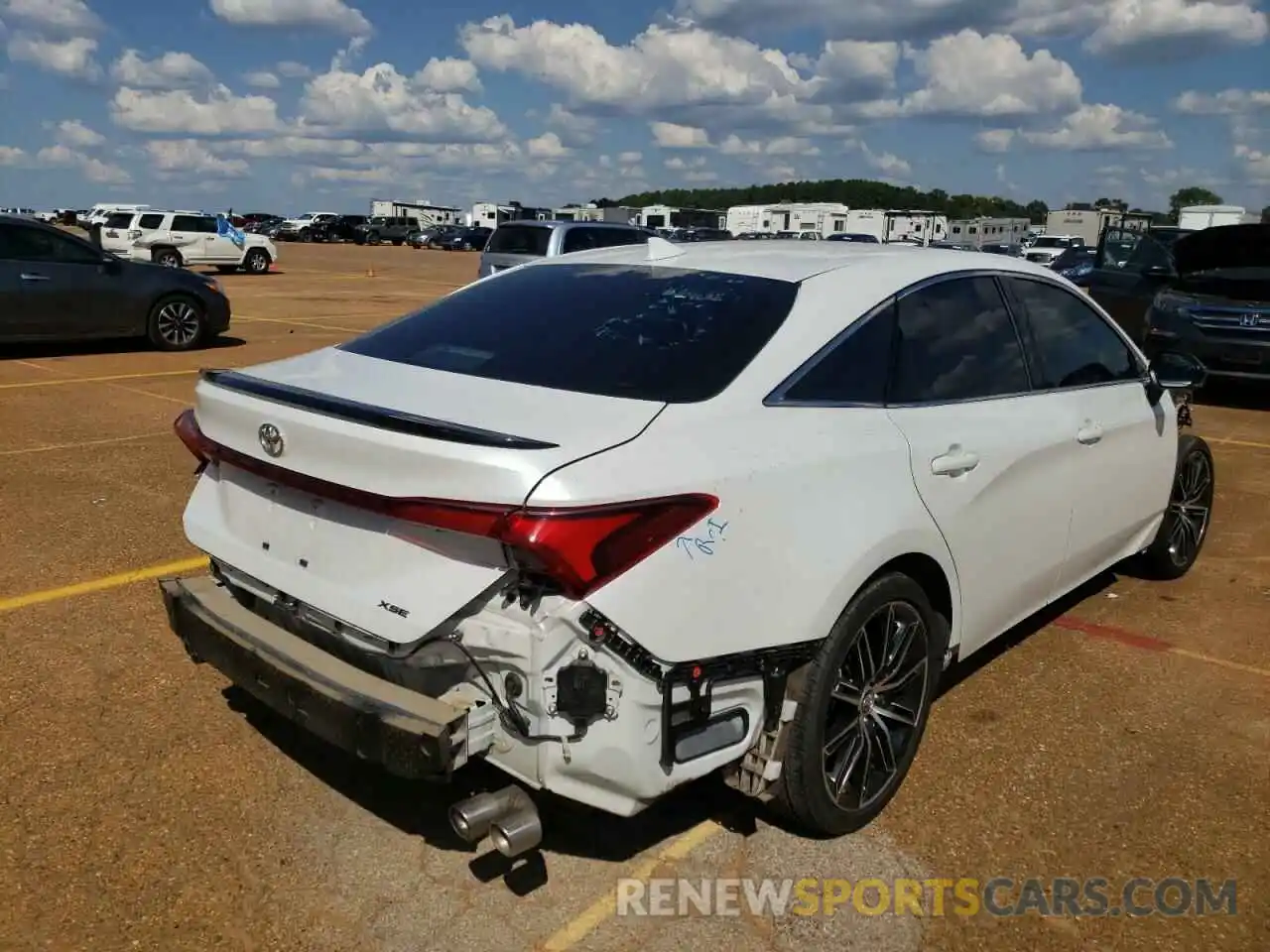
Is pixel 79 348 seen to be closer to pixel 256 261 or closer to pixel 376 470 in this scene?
pixel 376 470

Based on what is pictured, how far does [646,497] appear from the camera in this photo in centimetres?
240

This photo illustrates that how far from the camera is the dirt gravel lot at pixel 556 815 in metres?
2.68

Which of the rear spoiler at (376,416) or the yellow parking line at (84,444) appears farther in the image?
the yellow parking line at (84,444)

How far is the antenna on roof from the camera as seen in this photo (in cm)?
378

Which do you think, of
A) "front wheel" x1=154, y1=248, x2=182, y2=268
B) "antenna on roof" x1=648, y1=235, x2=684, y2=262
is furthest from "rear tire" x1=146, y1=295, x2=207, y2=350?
"front wheel" x1=154, y1=248, x2=182, y2=268

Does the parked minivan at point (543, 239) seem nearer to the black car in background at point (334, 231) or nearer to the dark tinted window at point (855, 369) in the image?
the dark tinted window at point (855, 369)

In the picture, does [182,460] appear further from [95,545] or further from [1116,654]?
[1116,654]

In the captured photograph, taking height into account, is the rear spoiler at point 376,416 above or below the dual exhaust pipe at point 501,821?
above

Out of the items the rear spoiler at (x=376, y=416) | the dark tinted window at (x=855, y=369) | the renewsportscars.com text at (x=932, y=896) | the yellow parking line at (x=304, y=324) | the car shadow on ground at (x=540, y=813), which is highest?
the dark tinted window at (x=855, y=369)

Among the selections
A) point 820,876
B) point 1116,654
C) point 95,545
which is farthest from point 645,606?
point 95,545

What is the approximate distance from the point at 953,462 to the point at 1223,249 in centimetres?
1012

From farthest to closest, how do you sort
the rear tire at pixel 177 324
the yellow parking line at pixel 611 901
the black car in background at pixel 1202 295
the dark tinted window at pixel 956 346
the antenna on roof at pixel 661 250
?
the rear tire at pixel 177 324 < the black car in background at pixel 1202 295 < the antenna on roof at pixel 661 250 < the dark tinted window at pixel 956 346 < the yellow parking line at pixel 611 901

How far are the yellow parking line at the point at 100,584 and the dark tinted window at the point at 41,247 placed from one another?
791 cm

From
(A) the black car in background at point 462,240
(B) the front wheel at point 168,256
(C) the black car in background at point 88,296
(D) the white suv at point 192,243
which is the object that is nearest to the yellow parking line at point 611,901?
(C) the black car in background at point 88,296
